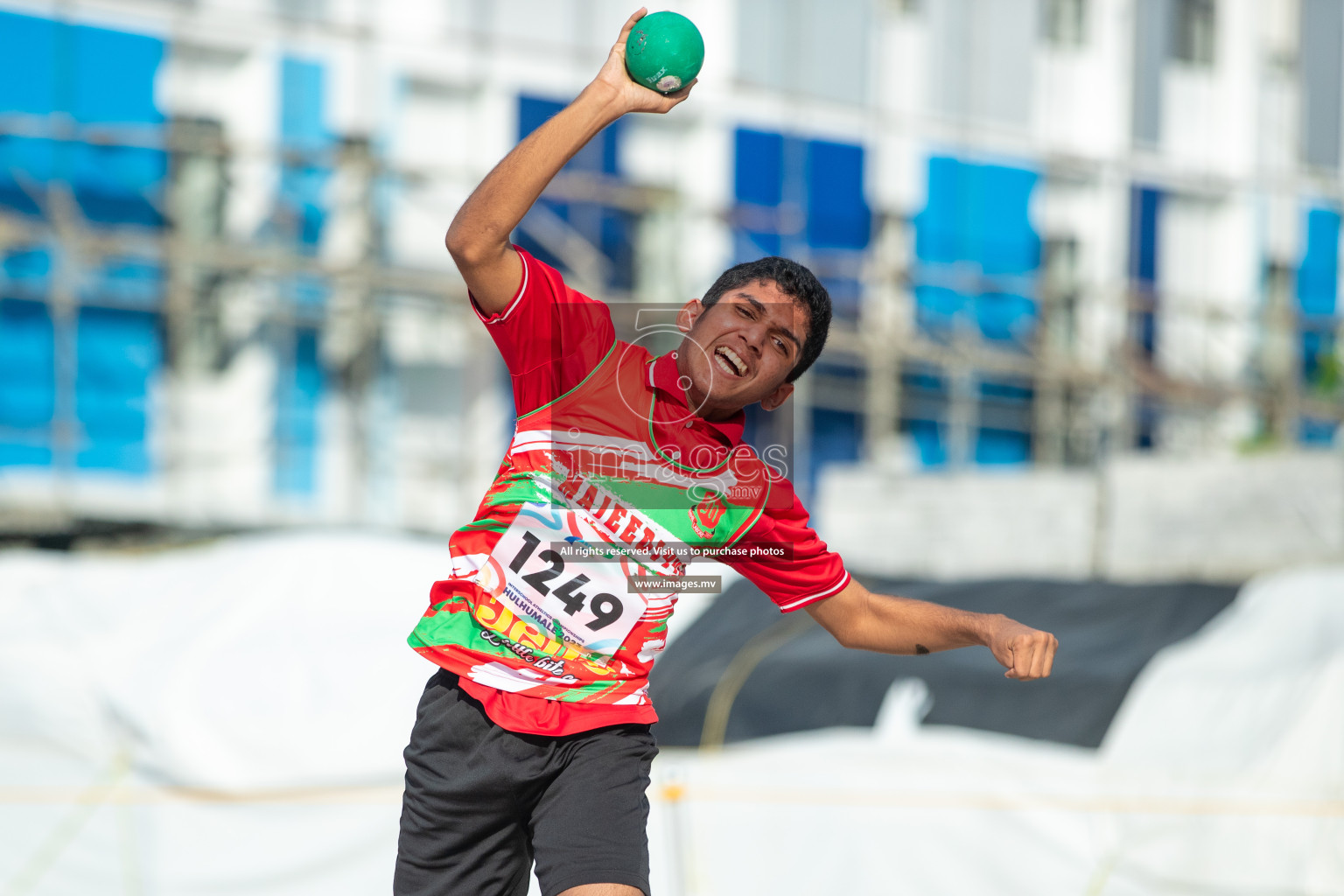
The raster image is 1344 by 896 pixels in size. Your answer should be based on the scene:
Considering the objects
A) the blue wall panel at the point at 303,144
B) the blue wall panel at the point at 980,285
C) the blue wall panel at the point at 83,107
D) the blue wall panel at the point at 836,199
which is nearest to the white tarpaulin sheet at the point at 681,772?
the blue wall panel at the point at 83,107

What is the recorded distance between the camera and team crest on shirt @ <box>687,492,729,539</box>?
268cm

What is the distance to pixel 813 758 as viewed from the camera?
5.65 metres

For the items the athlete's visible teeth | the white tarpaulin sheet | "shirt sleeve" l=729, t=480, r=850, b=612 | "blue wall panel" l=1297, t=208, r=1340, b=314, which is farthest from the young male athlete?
"blue wall panel" l=1297, t=208, r=1340, b=314

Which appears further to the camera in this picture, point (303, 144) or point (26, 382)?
point (303, 144)

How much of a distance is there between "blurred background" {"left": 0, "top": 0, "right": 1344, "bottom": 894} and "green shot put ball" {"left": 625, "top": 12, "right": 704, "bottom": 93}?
3.22 m

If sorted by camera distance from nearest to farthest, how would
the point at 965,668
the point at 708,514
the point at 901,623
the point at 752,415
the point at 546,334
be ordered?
1. the point at 546,334
2. the point at 708,514
3. the point at 901,623
4. the point at 965,668
5. the point at 752,415

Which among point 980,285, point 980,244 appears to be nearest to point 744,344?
point 980,285

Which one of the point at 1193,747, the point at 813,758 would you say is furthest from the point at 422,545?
the point at 1193,747

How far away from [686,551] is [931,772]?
3091 mm

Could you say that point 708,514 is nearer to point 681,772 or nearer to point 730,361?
point 730,361

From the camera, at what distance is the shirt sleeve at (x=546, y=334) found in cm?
240

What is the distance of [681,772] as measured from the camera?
Answer: 18.3 feet

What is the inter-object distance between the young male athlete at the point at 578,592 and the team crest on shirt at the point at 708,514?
0.5 inches

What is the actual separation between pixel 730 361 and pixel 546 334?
318 millimetres
